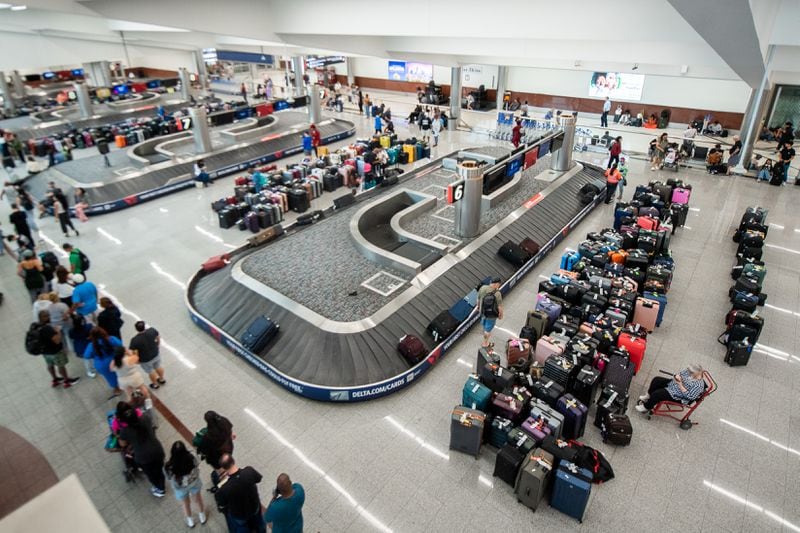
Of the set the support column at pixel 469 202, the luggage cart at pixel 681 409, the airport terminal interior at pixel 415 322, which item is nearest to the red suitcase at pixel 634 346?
the airport terminal interior at pixel 415 322

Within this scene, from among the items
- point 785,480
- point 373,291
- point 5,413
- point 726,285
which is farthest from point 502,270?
point 5,413

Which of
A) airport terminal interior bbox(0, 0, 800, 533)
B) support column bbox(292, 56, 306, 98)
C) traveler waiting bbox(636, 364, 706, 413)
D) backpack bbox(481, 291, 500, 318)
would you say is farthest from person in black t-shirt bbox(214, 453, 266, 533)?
support column bbox(292, 56, 306, 98)

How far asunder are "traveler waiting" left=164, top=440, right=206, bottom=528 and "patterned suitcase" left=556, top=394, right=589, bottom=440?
5.01m

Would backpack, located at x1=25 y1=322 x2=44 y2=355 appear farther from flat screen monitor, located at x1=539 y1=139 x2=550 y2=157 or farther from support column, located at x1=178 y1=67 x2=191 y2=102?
support column, located at x1=178 y1=67 x2=191 y2=102

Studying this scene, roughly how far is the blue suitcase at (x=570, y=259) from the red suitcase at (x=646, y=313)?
1.97 m

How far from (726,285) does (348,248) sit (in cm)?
907

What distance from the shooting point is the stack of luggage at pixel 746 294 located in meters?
8.23

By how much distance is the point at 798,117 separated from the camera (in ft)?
79.6

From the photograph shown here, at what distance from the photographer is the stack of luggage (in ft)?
27.0

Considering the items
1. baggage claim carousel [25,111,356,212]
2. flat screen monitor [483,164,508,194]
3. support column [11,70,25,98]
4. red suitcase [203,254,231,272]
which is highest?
support column [11,70,25,98]

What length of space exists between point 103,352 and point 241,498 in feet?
12.8

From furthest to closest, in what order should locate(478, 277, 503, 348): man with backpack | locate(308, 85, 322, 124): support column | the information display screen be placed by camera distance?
1. the information display screen
2. locate(308, 85, 322, 124): support column
3. locate(478, 277, 503, 348): man with backpack

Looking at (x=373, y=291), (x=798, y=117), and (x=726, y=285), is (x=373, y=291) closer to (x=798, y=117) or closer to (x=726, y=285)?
(x=726, y=285)

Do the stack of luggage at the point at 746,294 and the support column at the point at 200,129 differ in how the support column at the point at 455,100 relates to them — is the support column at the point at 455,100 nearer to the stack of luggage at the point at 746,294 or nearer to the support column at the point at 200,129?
the support column at the point at 200,129
